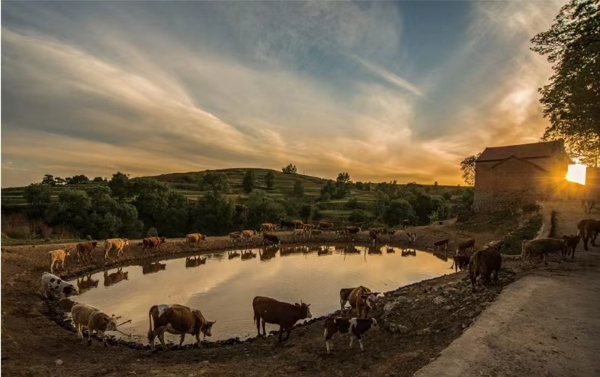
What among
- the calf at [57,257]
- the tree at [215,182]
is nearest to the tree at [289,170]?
the tree at [215,182]

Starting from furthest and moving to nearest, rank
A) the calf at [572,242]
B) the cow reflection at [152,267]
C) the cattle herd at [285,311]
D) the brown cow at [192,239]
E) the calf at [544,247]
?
the brown cow at [192,239] → the cow reflection at [152,267] → the calf at [572,242] → the calf at [544,247] → the cattle herd at [285,311]

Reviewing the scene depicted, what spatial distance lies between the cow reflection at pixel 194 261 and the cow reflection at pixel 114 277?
4.21 m

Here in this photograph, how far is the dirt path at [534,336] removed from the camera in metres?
7.06

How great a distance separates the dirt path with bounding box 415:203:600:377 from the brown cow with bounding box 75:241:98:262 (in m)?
23.6

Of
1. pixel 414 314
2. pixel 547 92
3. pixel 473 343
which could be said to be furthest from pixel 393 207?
pixel 473 343

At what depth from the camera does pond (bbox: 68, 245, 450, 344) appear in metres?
15.0

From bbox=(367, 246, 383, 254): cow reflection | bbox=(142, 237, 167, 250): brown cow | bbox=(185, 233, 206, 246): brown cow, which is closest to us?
bbox=(142, 237, 167, 250): brown cow

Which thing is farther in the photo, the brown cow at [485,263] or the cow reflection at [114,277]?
the cow reflection at [114,277]

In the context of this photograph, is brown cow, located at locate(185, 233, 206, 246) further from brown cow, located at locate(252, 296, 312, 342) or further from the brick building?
the brick building

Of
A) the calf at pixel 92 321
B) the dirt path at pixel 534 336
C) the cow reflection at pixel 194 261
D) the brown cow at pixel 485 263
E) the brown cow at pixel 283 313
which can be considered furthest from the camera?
the cow reflection at pixel 194 261

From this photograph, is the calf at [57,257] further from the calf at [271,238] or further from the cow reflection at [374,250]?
the cow reflection at [374,250]

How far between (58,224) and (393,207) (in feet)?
154

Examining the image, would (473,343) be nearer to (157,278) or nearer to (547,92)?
(547,92)

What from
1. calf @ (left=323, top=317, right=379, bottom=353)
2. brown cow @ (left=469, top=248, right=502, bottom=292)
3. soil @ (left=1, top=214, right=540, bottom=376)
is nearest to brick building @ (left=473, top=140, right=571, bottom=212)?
soil @ (left=1, top=214, right=540, bottom=376)
